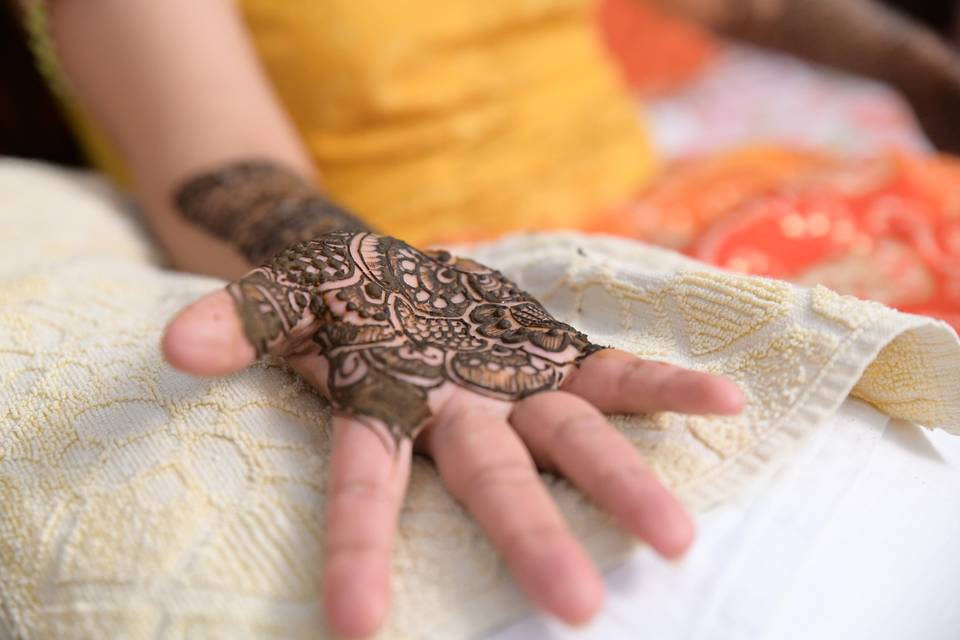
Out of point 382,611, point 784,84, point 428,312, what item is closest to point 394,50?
point 428,312

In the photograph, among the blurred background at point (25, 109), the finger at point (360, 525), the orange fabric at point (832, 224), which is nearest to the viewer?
the finger at point (360, 525)

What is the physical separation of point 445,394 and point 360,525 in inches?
4.5

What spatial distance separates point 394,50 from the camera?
1021 millimetres

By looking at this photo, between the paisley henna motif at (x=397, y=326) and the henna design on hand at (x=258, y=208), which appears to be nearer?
the paisley henna motif at (x=397, y=326)

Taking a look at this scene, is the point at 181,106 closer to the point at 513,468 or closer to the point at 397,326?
the point at 397,326

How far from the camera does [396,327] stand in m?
0.55

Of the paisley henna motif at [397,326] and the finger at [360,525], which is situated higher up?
the paisley henna motif at [397,326]

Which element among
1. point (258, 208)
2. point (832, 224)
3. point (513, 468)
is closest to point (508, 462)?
point (513, 468)

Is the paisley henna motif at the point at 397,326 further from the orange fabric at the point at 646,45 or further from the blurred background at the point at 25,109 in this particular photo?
the orange fabric at the point at 646,45

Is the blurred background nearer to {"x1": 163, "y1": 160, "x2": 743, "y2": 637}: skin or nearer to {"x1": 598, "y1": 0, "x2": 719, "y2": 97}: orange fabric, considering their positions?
{"x1": 163, "y1": 160, "x2": 743, "y2": 637}: skin

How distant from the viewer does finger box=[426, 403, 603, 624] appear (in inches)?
16.1

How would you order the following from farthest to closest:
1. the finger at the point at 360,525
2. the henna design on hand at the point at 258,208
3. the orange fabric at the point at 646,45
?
the orange fabric at the point at 646,45
the henna design on hand at the point at 258,208
the finger at the point at 360,525

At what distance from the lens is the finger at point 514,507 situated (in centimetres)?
41

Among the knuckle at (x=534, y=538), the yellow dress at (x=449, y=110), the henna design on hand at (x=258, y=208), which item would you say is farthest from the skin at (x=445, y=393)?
the yellow dress at (x=449, y=110)
